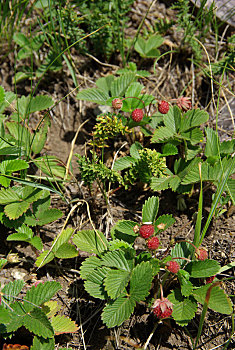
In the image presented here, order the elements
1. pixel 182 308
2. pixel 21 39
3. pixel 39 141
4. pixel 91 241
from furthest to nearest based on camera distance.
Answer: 1. pixel 21 39
2. pixel 39 141
3. pixel 91 241
4. pixel 182 308

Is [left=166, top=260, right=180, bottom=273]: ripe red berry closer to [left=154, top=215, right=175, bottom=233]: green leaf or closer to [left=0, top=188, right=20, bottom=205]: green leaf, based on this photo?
[left=154, top=215, right=175, bottom=233]: green leaf

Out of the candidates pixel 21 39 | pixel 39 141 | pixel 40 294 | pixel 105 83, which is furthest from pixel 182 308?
pixel 21 39

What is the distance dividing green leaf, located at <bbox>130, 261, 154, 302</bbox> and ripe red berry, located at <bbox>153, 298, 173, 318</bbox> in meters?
0.08

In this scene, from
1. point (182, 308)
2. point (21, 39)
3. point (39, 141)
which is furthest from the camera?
point (21, 39)

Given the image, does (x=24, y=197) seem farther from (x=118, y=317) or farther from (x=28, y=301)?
(x=118, y=317)

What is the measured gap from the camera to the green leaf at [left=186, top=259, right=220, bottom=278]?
5.69ft

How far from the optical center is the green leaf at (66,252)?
6.40 ft

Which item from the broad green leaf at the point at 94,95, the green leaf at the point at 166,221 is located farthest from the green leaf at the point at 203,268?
the broad green leaf at the point at 94,95

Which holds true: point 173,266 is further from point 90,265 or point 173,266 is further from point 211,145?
point 211,145

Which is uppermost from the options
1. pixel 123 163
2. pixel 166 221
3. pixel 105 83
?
pixel 105 83

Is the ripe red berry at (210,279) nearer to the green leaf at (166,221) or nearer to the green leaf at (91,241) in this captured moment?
the green leaf at (166,221)

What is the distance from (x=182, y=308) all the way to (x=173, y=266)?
0.78 feet

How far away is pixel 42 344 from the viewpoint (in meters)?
1.70

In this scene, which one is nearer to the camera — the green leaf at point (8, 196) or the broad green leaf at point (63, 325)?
the broad green leaf at point (63, 325)
